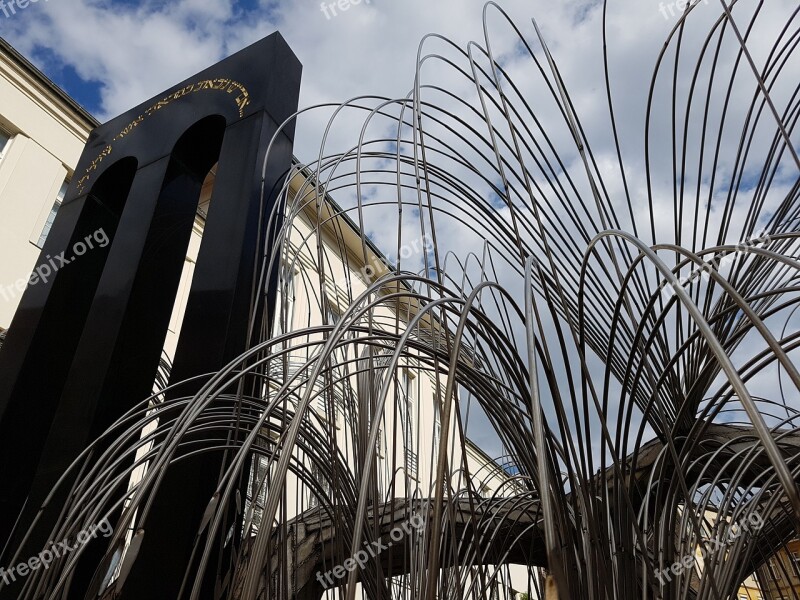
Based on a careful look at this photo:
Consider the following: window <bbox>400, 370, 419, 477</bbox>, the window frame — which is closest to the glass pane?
the window frame

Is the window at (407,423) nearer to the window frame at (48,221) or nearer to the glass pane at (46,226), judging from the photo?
the window frame at (48,221)

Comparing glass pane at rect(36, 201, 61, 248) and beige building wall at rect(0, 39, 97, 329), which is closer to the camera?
beige building wall at rect(0, 39, 97, 329)

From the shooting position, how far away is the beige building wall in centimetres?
377

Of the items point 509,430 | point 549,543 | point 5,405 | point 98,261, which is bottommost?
point 549,543

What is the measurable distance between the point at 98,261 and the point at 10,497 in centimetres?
57

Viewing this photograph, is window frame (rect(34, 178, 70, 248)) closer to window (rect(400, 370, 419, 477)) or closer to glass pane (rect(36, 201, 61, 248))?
glass pane (rect(36, 201, 61, 248))

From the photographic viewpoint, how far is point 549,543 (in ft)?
0.79

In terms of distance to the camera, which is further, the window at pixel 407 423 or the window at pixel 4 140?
the window at pixel 4 140

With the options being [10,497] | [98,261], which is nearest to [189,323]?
[10,497]

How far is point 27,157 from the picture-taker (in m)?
4.09

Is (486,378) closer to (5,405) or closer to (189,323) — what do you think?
(189,323)

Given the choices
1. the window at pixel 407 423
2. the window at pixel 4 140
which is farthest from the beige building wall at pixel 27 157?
the window at pixel 407 423

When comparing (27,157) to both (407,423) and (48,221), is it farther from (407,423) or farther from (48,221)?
(407,423)

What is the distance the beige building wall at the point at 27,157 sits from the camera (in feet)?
12.4
